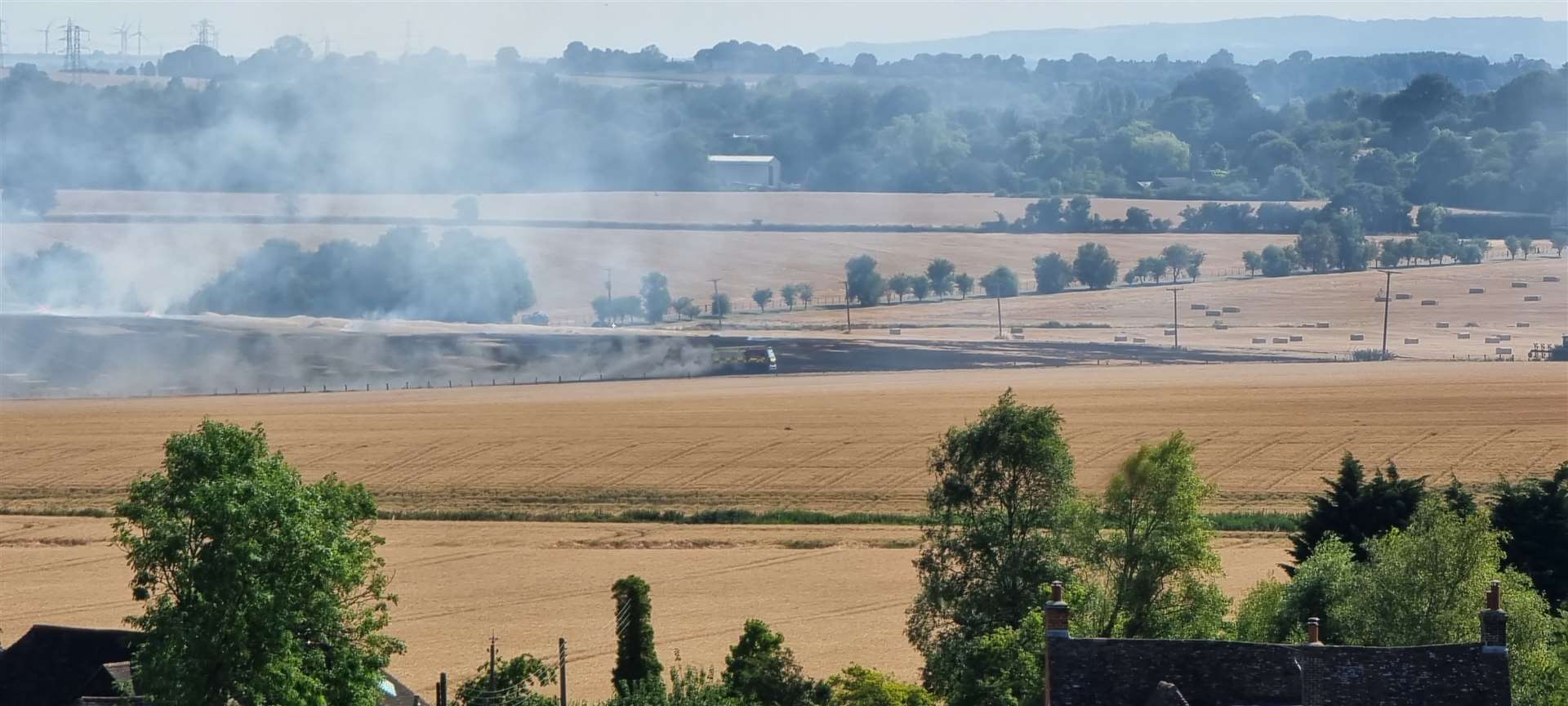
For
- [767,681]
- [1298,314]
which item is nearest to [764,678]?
[767,681]

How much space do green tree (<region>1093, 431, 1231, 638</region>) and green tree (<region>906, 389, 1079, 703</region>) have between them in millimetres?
711

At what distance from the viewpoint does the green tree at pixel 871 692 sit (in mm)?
23484

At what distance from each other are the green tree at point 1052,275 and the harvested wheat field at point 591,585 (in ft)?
226

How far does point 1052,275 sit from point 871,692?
89058 mm

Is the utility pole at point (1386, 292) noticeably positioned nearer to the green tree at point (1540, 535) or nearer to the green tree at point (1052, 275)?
the green tree at point (1052, 275)

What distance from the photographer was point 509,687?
931 inches

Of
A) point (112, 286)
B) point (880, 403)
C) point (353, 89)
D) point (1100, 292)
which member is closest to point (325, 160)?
point (353, 89)

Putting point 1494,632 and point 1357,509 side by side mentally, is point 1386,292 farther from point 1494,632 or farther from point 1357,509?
point 1494,632

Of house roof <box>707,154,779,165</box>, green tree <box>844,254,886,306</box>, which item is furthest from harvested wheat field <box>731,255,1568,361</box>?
house roof <box>707,154,779,165</box>

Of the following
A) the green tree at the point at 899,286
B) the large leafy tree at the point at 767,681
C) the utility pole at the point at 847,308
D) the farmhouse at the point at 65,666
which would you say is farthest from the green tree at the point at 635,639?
the green tree at the point at 899,286

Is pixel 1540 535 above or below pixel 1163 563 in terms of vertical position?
below

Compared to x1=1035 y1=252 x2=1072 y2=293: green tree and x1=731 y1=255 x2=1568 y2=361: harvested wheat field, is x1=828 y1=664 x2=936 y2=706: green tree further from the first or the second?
x1=1035 y1=252 x2=1072 y2=293: green tree

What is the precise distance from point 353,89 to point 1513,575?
476 ft

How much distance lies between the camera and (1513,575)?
2372 centimetres
